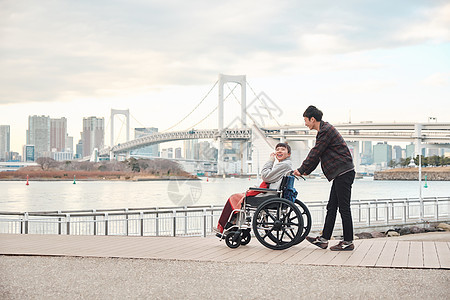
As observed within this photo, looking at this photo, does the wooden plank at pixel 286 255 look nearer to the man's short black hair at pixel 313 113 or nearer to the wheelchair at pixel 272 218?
the wheelchair at pixel 272 218

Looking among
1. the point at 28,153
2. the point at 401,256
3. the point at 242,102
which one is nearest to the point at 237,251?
the point at 401,256

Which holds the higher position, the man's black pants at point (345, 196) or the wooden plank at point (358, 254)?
the man's black pants at point (345, 196)

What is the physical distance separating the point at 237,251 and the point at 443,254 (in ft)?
5.30

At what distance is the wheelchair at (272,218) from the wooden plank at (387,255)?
2.04 feet

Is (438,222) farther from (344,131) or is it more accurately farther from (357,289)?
(344,131)

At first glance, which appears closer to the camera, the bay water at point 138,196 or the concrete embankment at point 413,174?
the bay water at point 138,196

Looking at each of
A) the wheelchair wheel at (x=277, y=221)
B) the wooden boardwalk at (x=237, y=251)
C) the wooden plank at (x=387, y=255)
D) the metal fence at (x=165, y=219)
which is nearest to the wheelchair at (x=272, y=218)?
the wheelchair wheel at (x=277, y=221)

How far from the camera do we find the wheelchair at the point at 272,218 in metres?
4.32

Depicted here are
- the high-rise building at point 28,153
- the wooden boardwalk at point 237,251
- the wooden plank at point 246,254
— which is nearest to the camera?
the wooden boardwalk at point 237,251

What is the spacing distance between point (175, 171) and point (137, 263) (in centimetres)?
5426

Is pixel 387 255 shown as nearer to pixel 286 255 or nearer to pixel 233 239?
pixel 286 255

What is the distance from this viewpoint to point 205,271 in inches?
141

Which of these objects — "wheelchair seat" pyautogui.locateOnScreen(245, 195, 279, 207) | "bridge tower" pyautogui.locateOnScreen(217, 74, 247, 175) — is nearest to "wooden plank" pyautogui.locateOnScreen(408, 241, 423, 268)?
"wheelchair seat" pyautogui.locateOnScreen(245, 195, 279, 207)

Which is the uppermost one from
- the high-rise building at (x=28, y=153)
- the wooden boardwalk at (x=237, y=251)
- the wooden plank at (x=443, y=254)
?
the high-rise building at (x=28, y=153)
